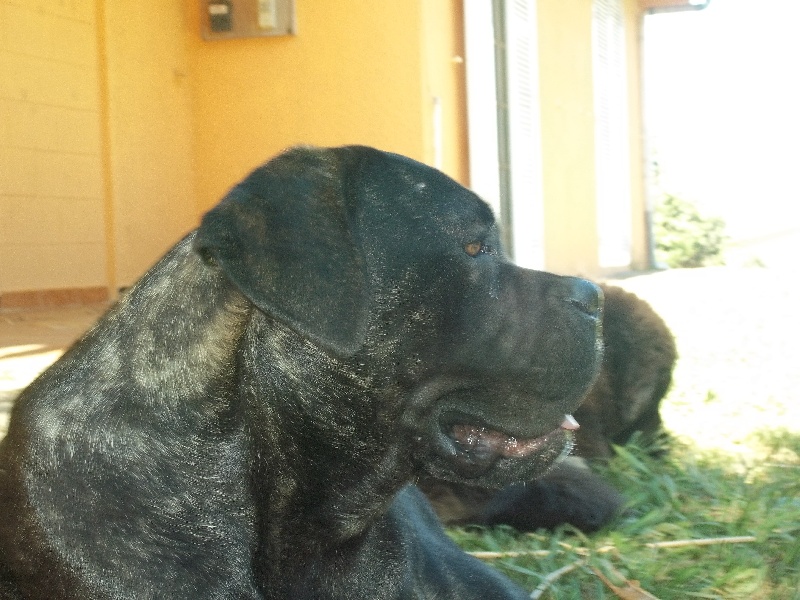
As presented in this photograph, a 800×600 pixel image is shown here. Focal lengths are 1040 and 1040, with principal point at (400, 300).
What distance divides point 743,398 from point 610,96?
10414 mm

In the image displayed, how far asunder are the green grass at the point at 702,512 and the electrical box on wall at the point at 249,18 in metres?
4.20

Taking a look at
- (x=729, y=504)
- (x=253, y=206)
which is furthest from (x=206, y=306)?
(x=729, y=504)

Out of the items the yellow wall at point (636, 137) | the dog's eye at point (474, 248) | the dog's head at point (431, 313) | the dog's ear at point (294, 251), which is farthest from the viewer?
the yellow wall at point (636, 137)

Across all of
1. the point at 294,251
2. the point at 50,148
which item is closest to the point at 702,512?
the point at 294,251

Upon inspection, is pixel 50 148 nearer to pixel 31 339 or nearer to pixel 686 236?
pixel 31 339

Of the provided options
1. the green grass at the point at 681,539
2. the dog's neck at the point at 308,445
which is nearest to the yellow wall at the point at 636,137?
the green grass at the point at 681,539

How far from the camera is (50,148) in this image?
308 inches

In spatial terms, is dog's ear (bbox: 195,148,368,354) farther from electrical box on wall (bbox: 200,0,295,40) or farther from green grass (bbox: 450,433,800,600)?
electrical box on wall (bbox: 200,0,295,40)

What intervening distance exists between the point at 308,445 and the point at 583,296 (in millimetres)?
751

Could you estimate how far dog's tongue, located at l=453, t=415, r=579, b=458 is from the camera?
8.07 feet

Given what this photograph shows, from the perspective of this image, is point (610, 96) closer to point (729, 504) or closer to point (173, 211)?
point (173, 211)

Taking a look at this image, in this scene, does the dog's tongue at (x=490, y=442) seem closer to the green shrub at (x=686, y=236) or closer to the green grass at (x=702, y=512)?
the green grass at (x=702, y=512)

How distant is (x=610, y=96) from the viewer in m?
15.6

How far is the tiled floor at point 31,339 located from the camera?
14.7 feet
